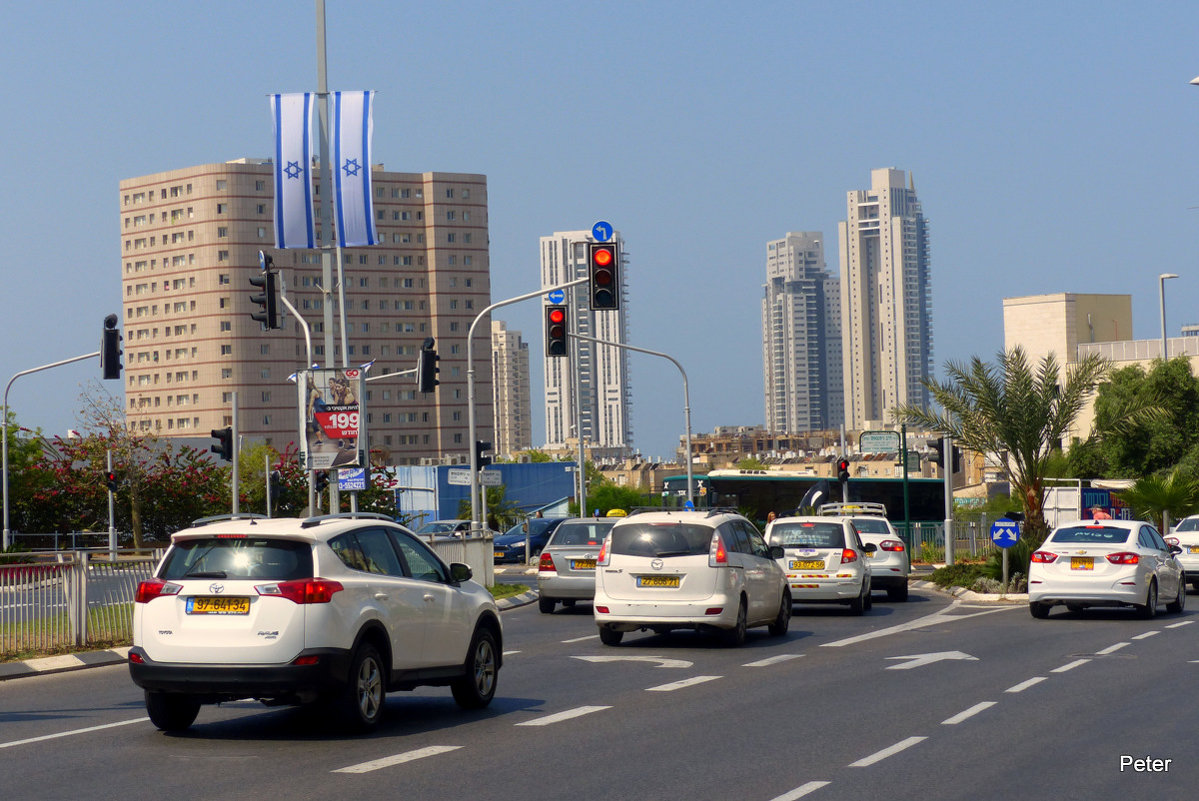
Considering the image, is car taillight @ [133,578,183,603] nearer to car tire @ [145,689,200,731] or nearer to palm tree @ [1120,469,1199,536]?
car tire @ [145,689,200,731]

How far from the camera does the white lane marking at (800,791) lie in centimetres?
901

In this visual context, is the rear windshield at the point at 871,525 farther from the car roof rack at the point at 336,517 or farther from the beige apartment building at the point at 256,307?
the beige apartment building at the point at 256,307

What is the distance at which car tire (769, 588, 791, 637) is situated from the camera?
69.4 ft

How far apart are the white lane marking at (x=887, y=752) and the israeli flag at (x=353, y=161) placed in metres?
15.7

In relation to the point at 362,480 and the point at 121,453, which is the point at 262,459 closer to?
the point at 121,453

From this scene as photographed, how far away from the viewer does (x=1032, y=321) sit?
336 feet

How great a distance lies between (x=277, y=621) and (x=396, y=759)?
1417mm

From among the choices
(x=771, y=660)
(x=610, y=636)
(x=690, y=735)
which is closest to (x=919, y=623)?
(x=610, y=636)

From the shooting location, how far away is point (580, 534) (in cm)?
2850

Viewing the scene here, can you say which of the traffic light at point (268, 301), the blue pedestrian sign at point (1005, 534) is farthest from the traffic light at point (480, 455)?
the blue pedestrian sign at point (1005, 534)

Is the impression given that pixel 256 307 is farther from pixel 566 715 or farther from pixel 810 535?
pixel 566 715

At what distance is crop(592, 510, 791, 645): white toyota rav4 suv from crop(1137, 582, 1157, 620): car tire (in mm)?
7652

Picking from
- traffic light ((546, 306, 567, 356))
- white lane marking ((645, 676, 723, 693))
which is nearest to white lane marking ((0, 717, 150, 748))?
white lane marking ((645, 676, 723, 693))

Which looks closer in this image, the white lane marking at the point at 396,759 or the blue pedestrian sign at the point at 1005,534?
the white lane marking at the point at 396,759
